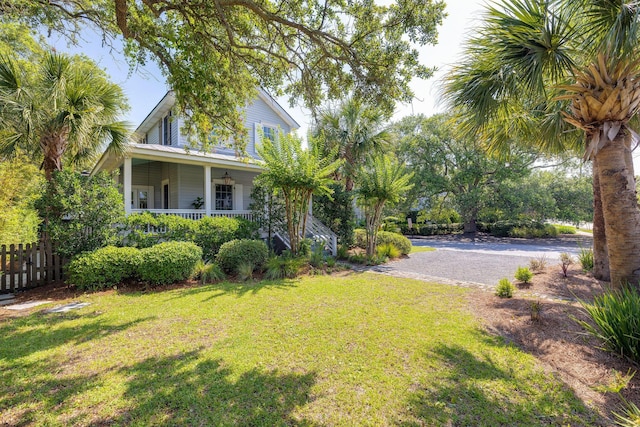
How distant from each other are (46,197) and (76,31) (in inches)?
177

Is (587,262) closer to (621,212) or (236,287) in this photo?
(621,212)

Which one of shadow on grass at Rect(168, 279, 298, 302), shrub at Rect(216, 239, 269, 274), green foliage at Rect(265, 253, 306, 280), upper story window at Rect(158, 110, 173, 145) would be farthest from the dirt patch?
upper story window at Rect(158, 110, 173, 145)

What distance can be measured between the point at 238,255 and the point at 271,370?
18.6 feet

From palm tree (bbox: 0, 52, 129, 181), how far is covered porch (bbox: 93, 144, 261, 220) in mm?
2166

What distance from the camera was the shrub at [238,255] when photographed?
860 cm

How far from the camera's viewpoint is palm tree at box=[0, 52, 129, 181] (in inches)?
257

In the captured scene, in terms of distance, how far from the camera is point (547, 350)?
151 inches

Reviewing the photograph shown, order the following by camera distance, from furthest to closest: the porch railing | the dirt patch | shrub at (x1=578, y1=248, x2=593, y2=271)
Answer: the porch railing < shrub at (x1=578, y1=248, x2=593, y2=271) < the dirt patch

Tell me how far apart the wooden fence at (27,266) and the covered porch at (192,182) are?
3.39 metres

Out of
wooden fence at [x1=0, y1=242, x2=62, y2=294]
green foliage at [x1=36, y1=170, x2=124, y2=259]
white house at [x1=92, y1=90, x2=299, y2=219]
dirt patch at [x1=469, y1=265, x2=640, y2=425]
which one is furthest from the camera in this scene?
white house at [x1=92, y1=90, x2=299, y2=219]

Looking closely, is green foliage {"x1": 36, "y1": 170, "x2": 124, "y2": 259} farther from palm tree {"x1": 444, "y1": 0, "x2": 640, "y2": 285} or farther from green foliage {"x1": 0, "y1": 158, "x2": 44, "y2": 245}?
palm tree {"x1": 444, "y1": 0, "x2": 640, "y2": 285}

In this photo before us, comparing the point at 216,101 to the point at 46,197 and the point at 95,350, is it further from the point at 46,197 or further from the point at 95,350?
the point at 95,350

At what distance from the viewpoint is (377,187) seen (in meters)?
10.9

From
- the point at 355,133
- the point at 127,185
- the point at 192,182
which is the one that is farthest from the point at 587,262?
the point at 192,182
